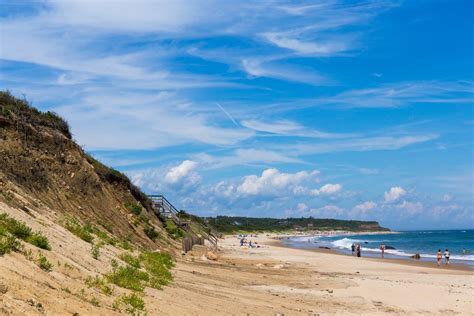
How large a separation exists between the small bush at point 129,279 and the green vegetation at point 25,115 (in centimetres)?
1391

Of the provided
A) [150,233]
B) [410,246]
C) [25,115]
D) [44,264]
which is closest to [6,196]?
[44,264]

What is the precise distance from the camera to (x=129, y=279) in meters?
12.3

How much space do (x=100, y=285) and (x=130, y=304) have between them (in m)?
0.95

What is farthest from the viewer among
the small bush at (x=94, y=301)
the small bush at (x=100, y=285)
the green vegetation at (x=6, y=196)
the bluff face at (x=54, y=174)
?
the bluff face at (x=54, y=174)

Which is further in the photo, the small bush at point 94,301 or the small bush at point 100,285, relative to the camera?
the small bush at point 100,285

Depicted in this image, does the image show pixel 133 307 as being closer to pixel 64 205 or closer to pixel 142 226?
pixel 64 205

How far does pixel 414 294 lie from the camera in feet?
64.4

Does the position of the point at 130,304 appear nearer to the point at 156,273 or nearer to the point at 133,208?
the point at 156,273

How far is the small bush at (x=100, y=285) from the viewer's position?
992 centimetres

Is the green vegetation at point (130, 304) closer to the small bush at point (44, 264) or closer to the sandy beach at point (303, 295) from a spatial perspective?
the sandy beach at point (303, 295)

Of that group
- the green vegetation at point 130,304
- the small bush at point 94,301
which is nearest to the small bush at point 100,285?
the green vegetation at point 130,304

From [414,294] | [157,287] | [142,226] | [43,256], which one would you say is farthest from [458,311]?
[142,226]

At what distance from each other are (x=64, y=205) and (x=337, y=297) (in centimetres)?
1262

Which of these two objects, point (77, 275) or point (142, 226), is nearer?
point (77, 275)
